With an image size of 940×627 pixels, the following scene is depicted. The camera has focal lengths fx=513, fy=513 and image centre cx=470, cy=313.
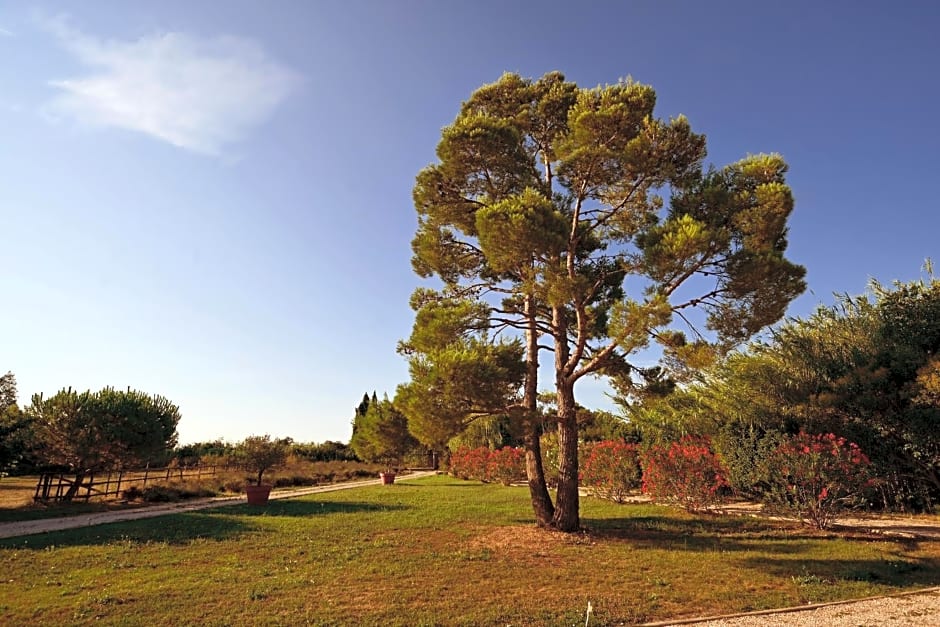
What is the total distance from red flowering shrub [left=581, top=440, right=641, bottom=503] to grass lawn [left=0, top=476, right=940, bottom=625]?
423 cm

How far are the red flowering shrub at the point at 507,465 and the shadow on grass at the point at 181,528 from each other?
Result: 9.51 meters

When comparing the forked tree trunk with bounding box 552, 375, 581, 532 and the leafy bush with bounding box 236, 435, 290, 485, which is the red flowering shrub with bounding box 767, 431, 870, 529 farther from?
the leafy bush with bounding box 236, 435, 290, 485

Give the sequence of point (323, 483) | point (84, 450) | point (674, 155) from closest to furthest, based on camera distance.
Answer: point (674, 155)
point (84, 450)
point (323, 483)

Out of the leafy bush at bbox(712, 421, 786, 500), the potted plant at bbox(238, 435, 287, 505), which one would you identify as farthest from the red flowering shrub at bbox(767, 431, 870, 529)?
the potted plant at bbox(238, 435, 287, 505)

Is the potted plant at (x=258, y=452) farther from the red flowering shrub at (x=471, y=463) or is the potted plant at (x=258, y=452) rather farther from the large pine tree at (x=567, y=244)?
the large pine tree at (x=567, y=244)

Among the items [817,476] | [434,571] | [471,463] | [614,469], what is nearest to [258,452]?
[471,463]

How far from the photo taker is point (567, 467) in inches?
430

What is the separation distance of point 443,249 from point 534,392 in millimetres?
4072

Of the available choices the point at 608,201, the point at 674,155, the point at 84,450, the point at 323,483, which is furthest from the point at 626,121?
the point at 323,483

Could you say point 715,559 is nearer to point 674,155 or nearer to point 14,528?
point 674,155

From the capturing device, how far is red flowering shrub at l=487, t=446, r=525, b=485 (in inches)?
990

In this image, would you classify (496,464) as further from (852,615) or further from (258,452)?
(852,615)

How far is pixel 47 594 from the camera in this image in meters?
6.55

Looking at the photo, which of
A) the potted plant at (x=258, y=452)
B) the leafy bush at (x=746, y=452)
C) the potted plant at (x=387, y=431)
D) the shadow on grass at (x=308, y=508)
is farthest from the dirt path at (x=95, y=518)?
the leafy bush at (x=746, y=452)
